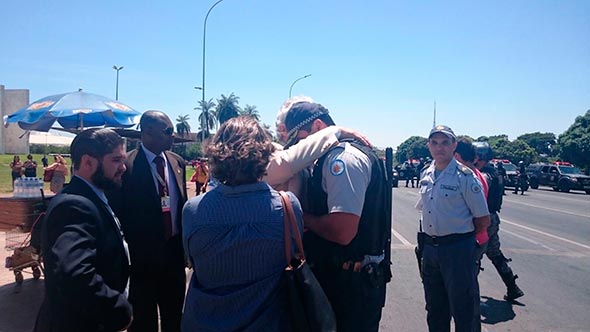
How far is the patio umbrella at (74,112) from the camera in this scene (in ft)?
21.9

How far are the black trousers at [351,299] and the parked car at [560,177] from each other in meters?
31.9

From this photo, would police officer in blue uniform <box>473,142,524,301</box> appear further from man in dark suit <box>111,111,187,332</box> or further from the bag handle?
the bag handle

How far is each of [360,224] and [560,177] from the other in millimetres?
32449

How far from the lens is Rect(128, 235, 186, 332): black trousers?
11.6 feet

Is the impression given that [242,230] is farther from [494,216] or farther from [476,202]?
[494,216]

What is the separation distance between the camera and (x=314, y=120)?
2.79 meters

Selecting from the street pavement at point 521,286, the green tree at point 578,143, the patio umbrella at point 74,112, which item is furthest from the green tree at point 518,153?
the patio umbrella at point 74,112

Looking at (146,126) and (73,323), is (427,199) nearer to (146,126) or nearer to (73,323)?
(146,126)

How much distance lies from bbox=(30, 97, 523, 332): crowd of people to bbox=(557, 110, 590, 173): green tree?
45282 millimetres

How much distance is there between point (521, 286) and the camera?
681cm

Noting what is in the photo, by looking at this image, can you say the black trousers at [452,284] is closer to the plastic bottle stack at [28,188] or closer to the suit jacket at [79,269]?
the suit jacket at [79,269]

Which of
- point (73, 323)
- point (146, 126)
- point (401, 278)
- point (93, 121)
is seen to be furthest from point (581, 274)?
point (93, 121)

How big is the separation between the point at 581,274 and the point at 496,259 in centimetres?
257

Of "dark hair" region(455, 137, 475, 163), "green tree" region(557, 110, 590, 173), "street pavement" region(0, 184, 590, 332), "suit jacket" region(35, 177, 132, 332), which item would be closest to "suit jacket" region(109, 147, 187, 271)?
"suit jacket" region(35, 177, 132, 332)
